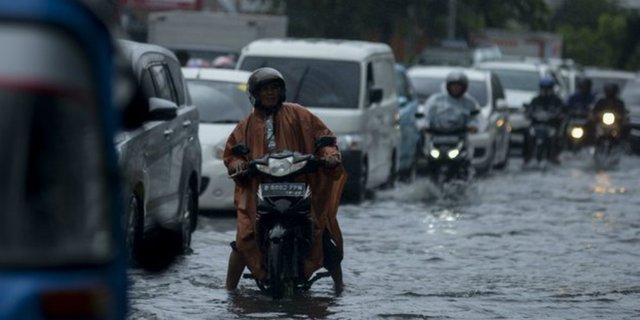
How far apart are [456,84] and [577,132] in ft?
42.4

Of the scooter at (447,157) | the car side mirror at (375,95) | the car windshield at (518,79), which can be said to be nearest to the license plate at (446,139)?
the scooter at (447,157)

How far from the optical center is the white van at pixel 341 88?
1867 cm

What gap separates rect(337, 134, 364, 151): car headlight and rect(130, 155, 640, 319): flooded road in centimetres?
65

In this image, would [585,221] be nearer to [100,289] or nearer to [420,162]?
[420,162]

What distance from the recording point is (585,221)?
18.0m

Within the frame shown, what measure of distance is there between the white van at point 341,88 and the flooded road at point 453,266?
1.78ft

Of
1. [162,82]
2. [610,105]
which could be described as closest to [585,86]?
[610,105]

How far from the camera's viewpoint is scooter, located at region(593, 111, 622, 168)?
98.1 feet

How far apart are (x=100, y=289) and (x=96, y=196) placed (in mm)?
229

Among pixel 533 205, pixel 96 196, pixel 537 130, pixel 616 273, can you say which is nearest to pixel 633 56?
pixel 537 130

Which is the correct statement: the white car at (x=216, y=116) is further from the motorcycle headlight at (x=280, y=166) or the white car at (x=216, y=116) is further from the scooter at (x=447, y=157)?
the motorcycle headlight at (x=280, y=166)

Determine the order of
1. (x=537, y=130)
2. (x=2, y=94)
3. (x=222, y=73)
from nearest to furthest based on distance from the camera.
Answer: (x=2, y=94) < (x=222, y=73) < (x=537, y=130)

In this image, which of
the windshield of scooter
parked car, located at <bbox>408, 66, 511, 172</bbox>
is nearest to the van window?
the windshield of scooter

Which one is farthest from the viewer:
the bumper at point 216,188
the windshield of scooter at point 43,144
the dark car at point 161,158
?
the bumper at point 216,188
